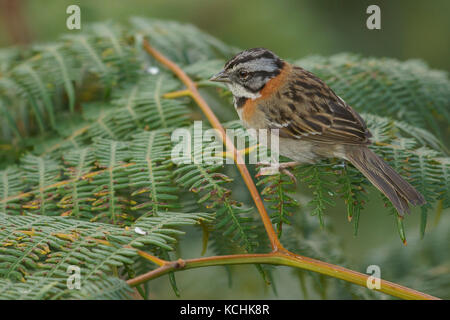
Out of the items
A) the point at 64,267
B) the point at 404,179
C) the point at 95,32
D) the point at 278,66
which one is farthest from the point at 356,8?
the point at 64,267

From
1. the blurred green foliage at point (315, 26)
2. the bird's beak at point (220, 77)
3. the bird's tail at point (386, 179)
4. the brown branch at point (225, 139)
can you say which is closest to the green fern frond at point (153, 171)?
the brown branch at point (225, 139)

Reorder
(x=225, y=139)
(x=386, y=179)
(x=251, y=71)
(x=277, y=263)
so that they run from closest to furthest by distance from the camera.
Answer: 1. (x=277, y=263)
2. (x=386, y=179)
3. (x=225, y=139)
4. (x=251, y=71)

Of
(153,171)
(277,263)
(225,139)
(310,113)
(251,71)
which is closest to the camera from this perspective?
(277,263)

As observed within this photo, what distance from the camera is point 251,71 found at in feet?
11.6

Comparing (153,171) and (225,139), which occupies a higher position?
(225,139)

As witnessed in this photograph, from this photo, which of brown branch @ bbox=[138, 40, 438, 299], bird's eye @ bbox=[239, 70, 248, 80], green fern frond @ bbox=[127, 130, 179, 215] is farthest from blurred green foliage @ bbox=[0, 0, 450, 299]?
brown branch @ bbox=[138, 40, 438, 299]

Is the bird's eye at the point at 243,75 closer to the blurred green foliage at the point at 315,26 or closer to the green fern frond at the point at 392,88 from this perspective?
the green fern frond at the point at 392,88

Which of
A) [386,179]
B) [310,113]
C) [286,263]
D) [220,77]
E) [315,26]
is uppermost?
[315,26]

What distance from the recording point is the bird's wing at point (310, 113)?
3252 millimetres

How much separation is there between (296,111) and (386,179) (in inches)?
34.7

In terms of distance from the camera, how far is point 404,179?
2771mm

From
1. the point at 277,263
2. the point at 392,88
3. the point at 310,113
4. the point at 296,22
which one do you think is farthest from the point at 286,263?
the point at 296,22

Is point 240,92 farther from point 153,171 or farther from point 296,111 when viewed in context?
A: point 153,171

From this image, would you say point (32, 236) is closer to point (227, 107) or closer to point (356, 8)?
point (227, 107)
